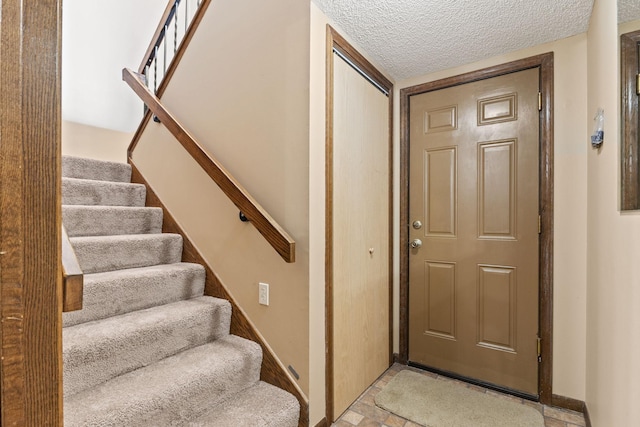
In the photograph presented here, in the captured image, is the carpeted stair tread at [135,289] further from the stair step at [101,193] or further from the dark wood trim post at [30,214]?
the dark wood trim post at [30,214]

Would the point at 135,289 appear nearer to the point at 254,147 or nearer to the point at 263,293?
the point at 263,293

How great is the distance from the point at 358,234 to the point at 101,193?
1755 millimetres

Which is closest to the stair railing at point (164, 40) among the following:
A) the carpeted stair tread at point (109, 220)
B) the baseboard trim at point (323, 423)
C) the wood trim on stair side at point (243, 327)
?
the carpeted stair tread at point (109, 220)

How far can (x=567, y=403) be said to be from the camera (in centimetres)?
189

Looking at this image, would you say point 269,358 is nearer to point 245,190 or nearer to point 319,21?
point 245,190

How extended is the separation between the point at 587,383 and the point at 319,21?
2380mm

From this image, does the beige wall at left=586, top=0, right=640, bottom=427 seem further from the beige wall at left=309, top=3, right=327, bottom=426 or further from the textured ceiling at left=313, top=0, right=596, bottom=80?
the beige wall at left=309, top=3, right=327, bottom=426

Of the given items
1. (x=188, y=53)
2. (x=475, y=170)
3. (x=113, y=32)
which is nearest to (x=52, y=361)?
(x=188, y=53)

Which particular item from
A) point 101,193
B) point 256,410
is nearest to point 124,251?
point 101,193

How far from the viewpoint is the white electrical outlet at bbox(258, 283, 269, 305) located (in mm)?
1747

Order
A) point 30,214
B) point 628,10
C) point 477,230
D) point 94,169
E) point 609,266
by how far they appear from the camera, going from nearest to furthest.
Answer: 1. point 30,214
2. point 628,10
3. point 609,266
4. point 477,230
5. point 94,169

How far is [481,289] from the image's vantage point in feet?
7.20

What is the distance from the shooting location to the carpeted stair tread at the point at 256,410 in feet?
4.58

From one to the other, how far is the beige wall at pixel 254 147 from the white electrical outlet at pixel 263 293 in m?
0.03
